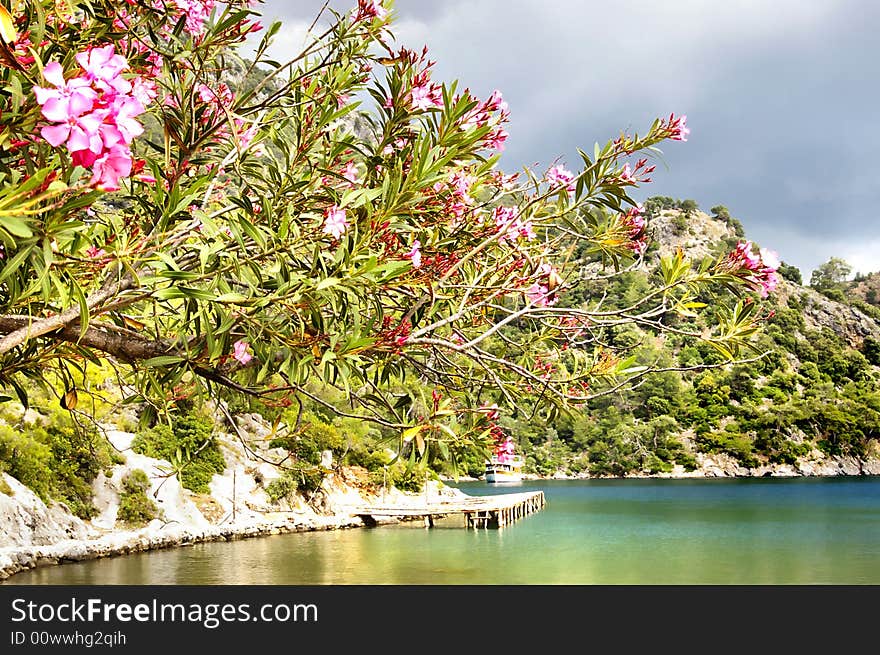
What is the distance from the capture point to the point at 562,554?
59.2ft

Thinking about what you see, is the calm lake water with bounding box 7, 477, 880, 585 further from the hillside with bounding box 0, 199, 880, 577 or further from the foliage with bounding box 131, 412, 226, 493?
the foliage with bounding box 131, 412, 226, 493

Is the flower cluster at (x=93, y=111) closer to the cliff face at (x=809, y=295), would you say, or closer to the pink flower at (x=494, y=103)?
the pink flower at (x=494, y=103)

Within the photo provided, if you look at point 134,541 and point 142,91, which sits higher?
point 142,91

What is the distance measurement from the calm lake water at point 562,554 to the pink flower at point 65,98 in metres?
11.2

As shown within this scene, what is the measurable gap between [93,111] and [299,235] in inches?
40.1

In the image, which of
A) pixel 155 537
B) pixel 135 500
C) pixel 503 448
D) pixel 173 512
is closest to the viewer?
pixel 503 448

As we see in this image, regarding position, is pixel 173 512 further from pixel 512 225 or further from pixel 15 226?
pixel 15 226

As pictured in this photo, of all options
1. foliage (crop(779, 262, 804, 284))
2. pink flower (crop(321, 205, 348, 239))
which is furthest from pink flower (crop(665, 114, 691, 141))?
foliage (crop(779, 262, 804, 284))

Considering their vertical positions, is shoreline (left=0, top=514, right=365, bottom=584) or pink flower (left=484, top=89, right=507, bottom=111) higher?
pink flower (left=484, top=89, right=507, bottom=111)

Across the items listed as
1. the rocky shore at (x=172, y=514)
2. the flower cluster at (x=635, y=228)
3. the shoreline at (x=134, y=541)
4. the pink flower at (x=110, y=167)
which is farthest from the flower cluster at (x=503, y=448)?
the shoreline at (x=134, y=541)

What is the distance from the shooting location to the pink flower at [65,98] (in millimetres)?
1309

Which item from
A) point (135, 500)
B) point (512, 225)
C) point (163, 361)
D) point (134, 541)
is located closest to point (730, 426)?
point (135, 500)

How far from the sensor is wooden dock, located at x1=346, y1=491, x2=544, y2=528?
21016 mm

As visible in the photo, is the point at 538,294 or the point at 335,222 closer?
the point at 335,222
